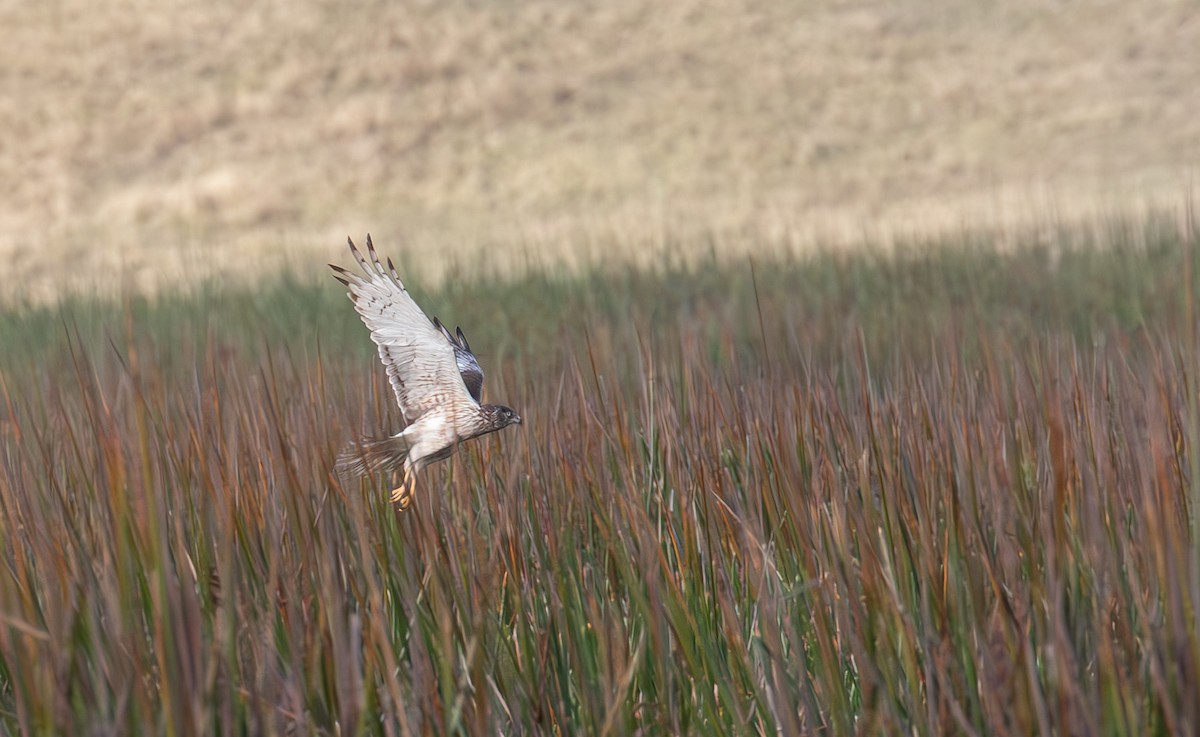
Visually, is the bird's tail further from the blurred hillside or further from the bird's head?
the blurred hillside

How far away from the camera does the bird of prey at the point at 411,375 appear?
4.91 feet

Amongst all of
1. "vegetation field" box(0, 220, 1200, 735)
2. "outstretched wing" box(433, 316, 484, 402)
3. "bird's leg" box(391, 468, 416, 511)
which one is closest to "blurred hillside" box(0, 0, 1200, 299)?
"vegetation field" box(0, 220, 1200, 735)

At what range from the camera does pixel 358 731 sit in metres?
1.16

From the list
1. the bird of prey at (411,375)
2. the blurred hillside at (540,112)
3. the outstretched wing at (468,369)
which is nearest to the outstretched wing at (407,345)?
the bird of prey at (411,375)

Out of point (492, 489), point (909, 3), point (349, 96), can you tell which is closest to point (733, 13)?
point (909, 3)

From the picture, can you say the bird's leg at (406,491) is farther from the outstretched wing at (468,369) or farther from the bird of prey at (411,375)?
the outstretched wing at (468,369)

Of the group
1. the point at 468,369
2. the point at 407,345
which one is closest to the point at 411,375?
the point at 407,345

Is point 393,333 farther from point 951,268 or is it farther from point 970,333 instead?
point 951,268

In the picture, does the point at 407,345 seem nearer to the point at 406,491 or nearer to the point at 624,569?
the point at 406,491

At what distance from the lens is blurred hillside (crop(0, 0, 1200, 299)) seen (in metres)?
18.9

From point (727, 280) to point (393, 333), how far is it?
216 inches

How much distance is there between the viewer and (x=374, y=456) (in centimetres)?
155

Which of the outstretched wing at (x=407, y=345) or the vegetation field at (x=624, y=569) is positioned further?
the outstretched wing at (x=407, y=345)

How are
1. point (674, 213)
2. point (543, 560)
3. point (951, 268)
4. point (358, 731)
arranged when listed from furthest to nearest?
point (674, 213), point (951, 268), point (543, 560), point (358, 731)
